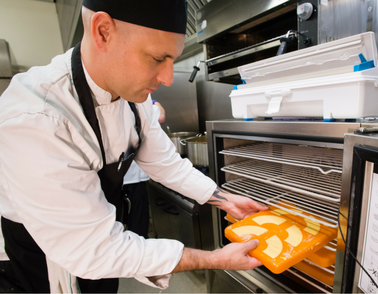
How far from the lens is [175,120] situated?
2.39 m

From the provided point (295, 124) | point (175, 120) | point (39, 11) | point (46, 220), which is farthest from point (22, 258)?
point (39, 11)

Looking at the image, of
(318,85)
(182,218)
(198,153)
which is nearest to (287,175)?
(318,85)

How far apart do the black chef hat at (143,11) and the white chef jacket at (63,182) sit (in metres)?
0.26

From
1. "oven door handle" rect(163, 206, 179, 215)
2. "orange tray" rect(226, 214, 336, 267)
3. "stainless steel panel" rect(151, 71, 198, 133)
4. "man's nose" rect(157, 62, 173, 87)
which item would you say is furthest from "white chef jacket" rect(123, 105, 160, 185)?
"orange tray" rect(226, 214, 336, 267)

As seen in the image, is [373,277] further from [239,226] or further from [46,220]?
[46,220]

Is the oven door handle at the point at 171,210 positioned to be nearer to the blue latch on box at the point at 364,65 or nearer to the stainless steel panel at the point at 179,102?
the stainless steel panel at the point at 179,102

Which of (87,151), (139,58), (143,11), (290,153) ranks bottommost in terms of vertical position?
(290,153)

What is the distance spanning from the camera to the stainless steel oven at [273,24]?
90cm

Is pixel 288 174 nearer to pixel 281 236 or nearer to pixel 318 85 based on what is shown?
pixel 281 236

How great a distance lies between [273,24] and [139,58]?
1021 mm

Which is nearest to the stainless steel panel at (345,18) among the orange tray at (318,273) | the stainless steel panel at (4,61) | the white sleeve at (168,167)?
the white sleeve at (168,167)

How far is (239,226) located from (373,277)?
452 millimetres

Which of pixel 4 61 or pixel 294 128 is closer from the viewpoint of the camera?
pixel 294 128

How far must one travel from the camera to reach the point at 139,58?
0.64 metres
